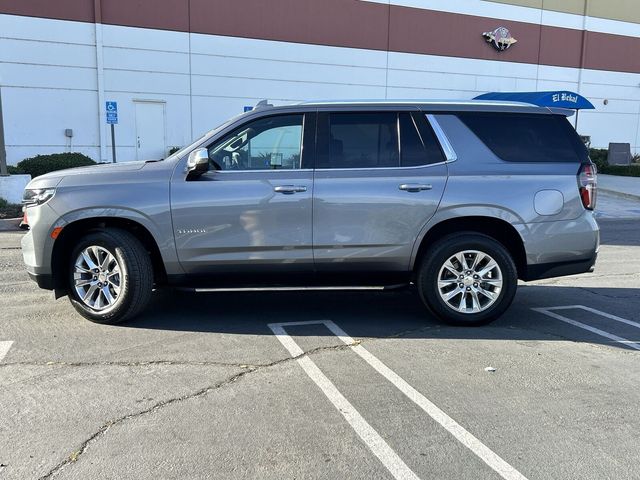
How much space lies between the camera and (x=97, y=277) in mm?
4973

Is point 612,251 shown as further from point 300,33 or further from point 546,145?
point 300,33

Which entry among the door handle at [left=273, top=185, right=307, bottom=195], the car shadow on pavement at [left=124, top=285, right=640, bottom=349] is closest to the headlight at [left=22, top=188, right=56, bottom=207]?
the car shadow on pavement at [left=124, top=285, right=640, bottom=349]

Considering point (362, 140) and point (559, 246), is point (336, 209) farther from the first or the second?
point (559, 246)

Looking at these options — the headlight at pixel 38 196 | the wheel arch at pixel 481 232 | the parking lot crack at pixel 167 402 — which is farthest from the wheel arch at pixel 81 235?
the wheel arch at pixel 481 232

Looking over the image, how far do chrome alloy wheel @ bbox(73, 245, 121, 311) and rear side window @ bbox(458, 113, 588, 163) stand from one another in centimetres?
350

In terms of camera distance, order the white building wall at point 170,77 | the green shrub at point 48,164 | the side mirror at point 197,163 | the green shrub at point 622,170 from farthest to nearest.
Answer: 1. the green shrub at point 622,170
2. the white building wall at point 170,77
3. the green shrub at point 48,164
4. the side mirror at point 197,163

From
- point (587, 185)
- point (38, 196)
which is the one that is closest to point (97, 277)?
point (38, 196)

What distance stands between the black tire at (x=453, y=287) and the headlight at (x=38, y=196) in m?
3.40

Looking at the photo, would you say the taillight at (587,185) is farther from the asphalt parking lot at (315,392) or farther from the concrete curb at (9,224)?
the concrete curb at (9,224)

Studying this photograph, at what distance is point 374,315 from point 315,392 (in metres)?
1.94

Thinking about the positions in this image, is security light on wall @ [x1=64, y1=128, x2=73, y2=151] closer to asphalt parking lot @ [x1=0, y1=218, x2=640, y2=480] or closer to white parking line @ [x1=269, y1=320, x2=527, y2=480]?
asphalt parking lot @ [x1=0, y1=218, x2=640, y2=480]

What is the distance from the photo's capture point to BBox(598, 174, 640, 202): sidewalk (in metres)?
20.2

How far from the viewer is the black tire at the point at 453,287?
16.5ft

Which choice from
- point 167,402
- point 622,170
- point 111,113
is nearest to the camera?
point 167,402
